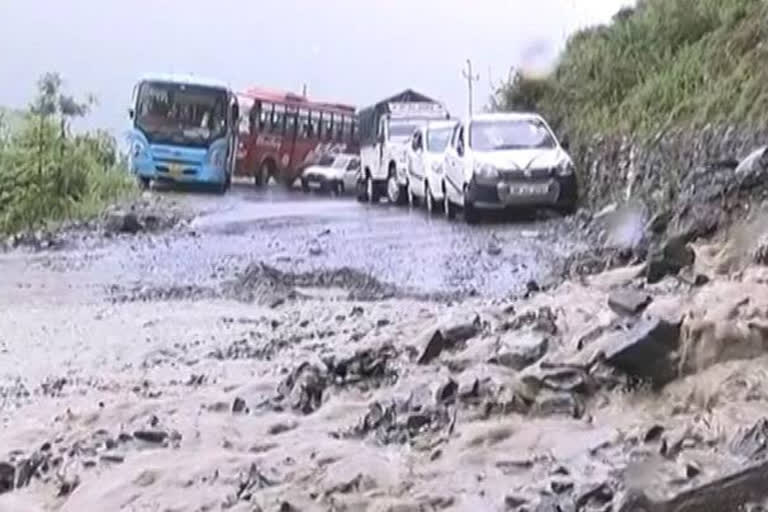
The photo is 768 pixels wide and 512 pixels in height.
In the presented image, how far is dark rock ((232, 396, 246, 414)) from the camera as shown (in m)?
6.04

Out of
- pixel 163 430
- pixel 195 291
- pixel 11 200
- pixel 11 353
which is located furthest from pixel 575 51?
pixel 163 430

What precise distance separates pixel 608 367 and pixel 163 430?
1.74 meters

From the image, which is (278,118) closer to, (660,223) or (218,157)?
(218,157)

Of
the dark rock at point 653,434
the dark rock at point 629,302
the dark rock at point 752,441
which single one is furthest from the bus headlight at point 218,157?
the dark rock at point 752,441

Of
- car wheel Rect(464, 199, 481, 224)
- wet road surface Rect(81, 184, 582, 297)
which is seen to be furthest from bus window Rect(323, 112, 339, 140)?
car wheel Rect(464, 199, 481, 224)

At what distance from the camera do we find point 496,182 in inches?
692

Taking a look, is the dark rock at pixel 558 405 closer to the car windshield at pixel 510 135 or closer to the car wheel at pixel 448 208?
the car windshield at pixel 510 135

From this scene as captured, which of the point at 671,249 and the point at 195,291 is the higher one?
the point at 671,249

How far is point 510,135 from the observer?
1869 cm

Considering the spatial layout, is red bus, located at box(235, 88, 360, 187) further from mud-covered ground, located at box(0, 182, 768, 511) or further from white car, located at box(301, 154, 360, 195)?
mud-covered ground, located at box(0, 182, 768, 511)

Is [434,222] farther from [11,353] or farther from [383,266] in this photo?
[11,353]

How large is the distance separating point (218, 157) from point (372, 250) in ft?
49.0

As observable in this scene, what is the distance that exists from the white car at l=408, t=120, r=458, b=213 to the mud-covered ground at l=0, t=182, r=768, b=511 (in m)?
10.2

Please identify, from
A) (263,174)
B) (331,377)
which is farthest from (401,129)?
(331,377)
